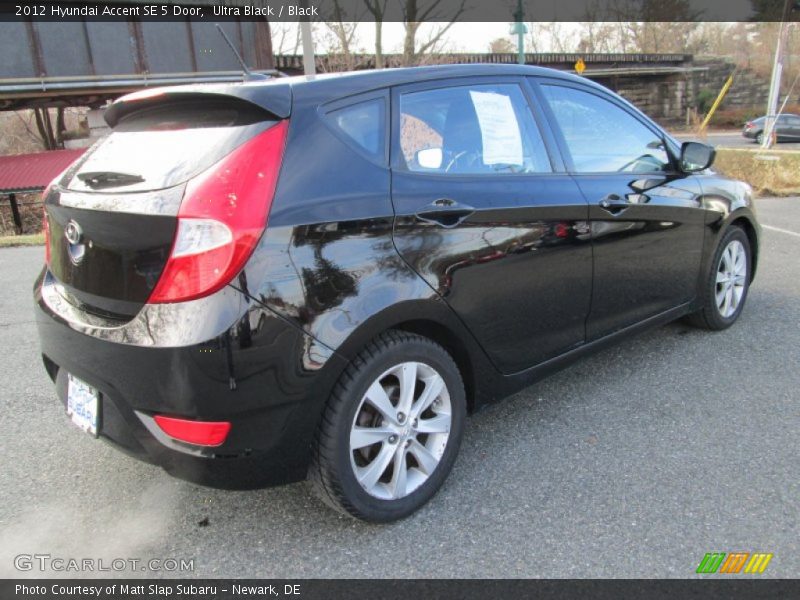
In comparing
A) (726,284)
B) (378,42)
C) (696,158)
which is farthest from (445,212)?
(378,42)

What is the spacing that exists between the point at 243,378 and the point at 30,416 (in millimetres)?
2003

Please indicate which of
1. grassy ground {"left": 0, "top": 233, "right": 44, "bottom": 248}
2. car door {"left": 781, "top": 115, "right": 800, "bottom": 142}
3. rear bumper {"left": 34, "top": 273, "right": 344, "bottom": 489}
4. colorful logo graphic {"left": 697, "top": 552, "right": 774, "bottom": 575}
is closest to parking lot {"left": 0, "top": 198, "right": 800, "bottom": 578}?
colorful logo graphic {"left": 697, "top": 552, "right": 774, "bottom": 575}

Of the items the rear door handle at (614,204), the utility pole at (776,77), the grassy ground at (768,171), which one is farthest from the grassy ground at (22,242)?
the utility pole at (776,77)

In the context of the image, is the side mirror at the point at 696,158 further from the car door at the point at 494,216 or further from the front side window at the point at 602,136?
the car door at the point at 494,216

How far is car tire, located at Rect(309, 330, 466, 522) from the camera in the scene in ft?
Answer: 6.89

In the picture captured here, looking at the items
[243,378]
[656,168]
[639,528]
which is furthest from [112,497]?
[656,168]

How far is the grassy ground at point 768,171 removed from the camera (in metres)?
11.0

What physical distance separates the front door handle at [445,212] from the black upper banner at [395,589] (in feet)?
4.16

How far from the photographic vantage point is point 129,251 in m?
1.96

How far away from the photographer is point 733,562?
2080 mm

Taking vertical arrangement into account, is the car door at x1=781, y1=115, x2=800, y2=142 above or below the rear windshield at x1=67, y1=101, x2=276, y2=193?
below

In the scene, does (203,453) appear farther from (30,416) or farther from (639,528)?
(30,416)

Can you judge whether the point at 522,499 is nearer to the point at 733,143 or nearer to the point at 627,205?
the point at 627,205

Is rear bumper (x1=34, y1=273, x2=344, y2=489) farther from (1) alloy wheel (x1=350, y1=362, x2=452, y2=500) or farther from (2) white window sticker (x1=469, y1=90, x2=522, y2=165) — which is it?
(2) white window sticker (x1=469, y1=90, x2=522, y2=165)
